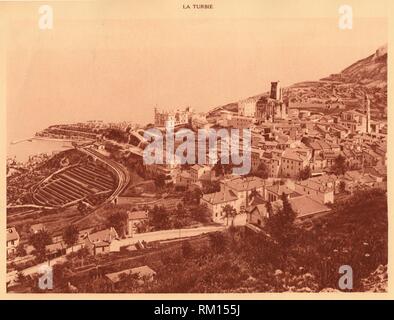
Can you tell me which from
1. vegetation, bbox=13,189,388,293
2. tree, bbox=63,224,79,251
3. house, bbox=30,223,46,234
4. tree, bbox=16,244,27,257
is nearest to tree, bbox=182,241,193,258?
vegetation, bbox=13,189,388,293

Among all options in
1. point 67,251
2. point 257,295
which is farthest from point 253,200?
point 67,251

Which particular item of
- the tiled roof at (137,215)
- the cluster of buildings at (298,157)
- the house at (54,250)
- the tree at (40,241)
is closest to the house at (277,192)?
the cluster of buildings at (298,157)

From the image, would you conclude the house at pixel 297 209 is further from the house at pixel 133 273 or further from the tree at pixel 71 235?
the tree at pixel 71 235

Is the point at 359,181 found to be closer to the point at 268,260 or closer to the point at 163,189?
the point at 268,260

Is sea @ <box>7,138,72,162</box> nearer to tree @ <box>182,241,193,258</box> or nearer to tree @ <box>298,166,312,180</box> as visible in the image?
tree @ <box>182,241,193,258</box>

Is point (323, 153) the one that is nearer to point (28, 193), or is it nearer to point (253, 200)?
point (253, 200)
